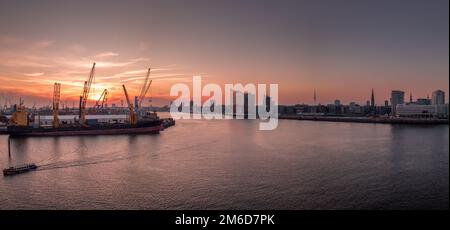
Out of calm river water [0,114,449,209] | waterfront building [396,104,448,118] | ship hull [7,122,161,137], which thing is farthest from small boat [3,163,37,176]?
waterfront building [396,104,448,118]

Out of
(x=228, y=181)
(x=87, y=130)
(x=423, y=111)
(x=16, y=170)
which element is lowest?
(x=228, y=181)

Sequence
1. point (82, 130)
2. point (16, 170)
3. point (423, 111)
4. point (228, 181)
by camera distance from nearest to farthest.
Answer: point (228, 181)
point (16, 170)
point (82, 130)
point (423, 111)

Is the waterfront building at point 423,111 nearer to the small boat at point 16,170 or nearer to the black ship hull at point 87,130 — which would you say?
the black ship hull at point 87,130

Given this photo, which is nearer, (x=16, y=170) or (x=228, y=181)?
(x=228, y=181)

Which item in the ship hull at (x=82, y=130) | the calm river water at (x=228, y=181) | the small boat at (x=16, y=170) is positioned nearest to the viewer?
the calm river water at (x=228, y=181)

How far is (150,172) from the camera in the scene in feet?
54.7

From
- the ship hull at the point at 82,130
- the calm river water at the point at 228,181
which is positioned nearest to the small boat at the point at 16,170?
the calm river water at the point at 228,181

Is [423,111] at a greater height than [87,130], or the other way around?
[423,111]

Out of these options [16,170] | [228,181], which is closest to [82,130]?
[16,170]

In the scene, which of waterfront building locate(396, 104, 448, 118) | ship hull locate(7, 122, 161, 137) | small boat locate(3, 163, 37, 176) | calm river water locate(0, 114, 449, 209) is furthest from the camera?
waterfront building locate(396, 104, 448, 118)

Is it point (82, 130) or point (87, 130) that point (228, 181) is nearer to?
point (87, 130)

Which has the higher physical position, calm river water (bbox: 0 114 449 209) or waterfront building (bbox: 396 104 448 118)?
waterfront building (bbox: 396 104 448 118)

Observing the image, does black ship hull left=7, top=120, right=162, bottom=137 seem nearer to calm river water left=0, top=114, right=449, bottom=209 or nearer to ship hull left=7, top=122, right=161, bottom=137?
ship hull left=7, top=122, right=161, bottom=137
